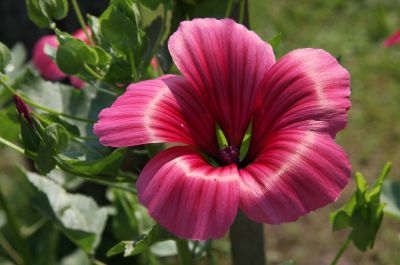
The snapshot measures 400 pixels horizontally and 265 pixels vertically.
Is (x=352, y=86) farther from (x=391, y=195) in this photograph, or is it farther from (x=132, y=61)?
(x=132, y=61)

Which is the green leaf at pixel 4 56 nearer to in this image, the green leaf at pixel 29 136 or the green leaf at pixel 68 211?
the green leaf at pixel 29 136

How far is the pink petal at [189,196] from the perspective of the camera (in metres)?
0.75

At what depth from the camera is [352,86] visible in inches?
110

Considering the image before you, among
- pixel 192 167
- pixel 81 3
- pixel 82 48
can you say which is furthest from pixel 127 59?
pixel 81 3

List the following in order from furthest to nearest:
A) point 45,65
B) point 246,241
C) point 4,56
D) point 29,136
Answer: point 45,65
point 246,241
point 4,56
point 29,136

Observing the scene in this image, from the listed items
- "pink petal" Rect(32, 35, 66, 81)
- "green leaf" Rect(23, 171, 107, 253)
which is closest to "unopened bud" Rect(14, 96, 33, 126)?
"green leaf" Rect(23, 171, 107, 253)

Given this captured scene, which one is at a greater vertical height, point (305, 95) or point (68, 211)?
point (305, 95)

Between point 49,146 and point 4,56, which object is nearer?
point 49,146

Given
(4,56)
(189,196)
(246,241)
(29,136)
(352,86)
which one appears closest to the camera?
(189,196)

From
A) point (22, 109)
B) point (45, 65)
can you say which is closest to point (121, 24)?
point (22, 109)

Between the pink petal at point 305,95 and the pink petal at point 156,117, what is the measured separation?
0.26 ft

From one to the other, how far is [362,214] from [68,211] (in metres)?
0.54

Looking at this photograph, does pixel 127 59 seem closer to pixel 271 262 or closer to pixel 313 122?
pixel 313 122

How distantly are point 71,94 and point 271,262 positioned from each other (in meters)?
1.13
